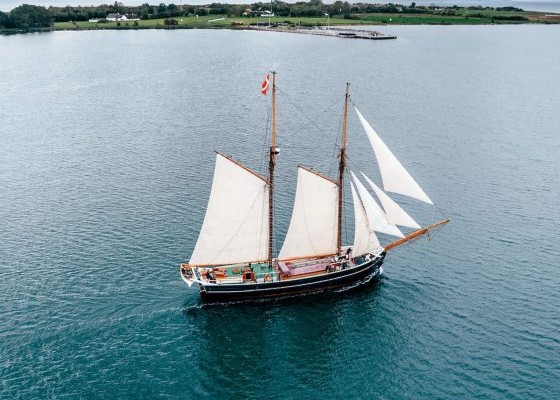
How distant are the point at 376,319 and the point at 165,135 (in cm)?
7762

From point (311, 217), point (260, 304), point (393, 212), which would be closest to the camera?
point (260, 304)

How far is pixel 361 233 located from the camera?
222 feet

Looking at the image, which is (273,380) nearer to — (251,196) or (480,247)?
(251,196)

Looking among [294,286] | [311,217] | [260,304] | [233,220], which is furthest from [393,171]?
[260,304]

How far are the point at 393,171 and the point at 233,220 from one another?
2014 centimetres

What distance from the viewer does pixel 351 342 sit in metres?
58.4

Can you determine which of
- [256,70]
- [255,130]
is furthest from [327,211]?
[256,70]

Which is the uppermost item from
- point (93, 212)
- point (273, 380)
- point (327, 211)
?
point (327, 211)

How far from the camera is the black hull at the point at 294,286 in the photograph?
63625 millimetres

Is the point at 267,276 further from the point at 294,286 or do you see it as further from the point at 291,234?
the point at 291,234

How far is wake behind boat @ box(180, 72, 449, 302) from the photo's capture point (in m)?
64.6

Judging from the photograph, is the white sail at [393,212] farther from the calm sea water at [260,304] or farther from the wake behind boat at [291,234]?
the calm sea water at [260,304]

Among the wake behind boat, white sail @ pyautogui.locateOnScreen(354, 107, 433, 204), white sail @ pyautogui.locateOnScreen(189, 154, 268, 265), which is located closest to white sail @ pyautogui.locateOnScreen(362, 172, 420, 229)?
the wake behind boat

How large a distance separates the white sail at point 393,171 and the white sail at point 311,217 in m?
6.56
